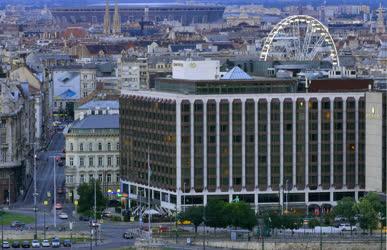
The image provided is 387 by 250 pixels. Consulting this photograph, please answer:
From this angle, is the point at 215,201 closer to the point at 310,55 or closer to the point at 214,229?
the point at 214,229

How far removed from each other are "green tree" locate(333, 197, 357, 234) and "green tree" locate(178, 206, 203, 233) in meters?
5.44

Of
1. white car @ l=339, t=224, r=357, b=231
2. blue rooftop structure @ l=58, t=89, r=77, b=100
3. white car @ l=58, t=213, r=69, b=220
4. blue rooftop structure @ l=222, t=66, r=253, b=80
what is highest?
blue rooftop structure @ l=58, t=89, r=77, b=100

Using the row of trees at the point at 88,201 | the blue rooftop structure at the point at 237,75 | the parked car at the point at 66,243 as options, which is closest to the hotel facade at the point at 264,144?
the blue rooftop structure at the point at 237,75

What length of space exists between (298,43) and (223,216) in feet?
153

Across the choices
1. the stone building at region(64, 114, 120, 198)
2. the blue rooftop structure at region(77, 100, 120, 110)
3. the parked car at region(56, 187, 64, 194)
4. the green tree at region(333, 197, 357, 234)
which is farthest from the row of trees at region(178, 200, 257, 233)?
the blue rooftop structure at region(77, 100, 120, 110)

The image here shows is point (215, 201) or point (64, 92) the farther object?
point (64, 92)

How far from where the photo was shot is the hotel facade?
9881 cm

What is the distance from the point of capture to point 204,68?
102250 millimetres

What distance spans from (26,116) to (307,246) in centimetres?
3536

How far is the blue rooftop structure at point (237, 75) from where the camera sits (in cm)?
10206

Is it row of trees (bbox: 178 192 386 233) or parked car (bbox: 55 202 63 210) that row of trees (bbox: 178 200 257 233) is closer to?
row of trees (bbox: 178 192 386 233)

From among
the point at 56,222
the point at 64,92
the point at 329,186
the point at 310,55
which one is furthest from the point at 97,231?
the point at 64,92

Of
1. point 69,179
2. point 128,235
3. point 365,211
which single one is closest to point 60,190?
point 69,179

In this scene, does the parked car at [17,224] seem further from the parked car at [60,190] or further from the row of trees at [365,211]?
the parked car at [60,190]
